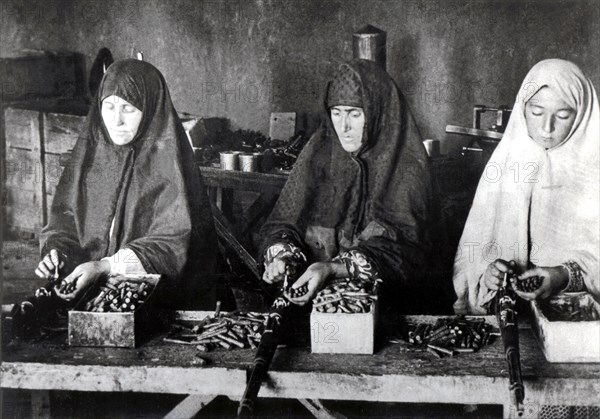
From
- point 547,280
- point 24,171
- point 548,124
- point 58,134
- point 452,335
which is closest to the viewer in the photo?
point 452,335

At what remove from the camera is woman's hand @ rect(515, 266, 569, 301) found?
12.7ft

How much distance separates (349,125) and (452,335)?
4.44 ft

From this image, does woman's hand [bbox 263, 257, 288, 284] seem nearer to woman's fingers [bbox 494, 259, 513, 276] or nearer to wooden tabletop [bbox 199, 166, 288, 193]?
wooden tabletop [bbox 199, 166, 288, 193]

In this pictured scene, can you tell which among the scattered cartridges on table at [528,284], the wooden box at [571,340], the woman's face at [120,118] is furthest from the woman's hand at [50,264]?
the wooden box at [571,340]

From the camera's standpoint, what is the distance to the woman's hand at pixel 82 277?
4191mm

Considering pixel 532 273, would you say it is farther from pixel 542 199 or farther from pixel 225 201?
pixel 225 201

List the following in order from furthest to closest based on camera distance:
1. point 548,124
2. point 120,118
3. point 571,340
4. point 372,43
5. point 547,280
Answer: point 372,43, point 120,118, point 548,124, point 547,280, point 571,340

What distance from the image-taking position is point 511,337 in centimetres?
354

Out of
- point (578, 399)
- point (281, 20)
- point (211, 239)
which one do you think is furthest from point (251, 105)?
point (578, 399)

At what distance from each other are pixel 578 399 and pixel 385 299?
1.18 metres

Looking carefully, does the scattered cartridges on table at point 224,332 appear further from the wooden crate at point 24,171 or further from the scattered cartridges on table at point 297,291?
the wooden crate at point 24,171

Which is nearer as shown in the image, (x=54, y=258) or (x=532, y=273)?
(x=532, y=273)

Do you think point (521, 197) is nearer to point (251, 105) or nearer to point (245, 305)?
point (245, 305)

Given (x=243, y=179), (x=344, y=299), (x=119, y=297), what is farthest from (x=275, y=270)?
(x=243, y=179)
